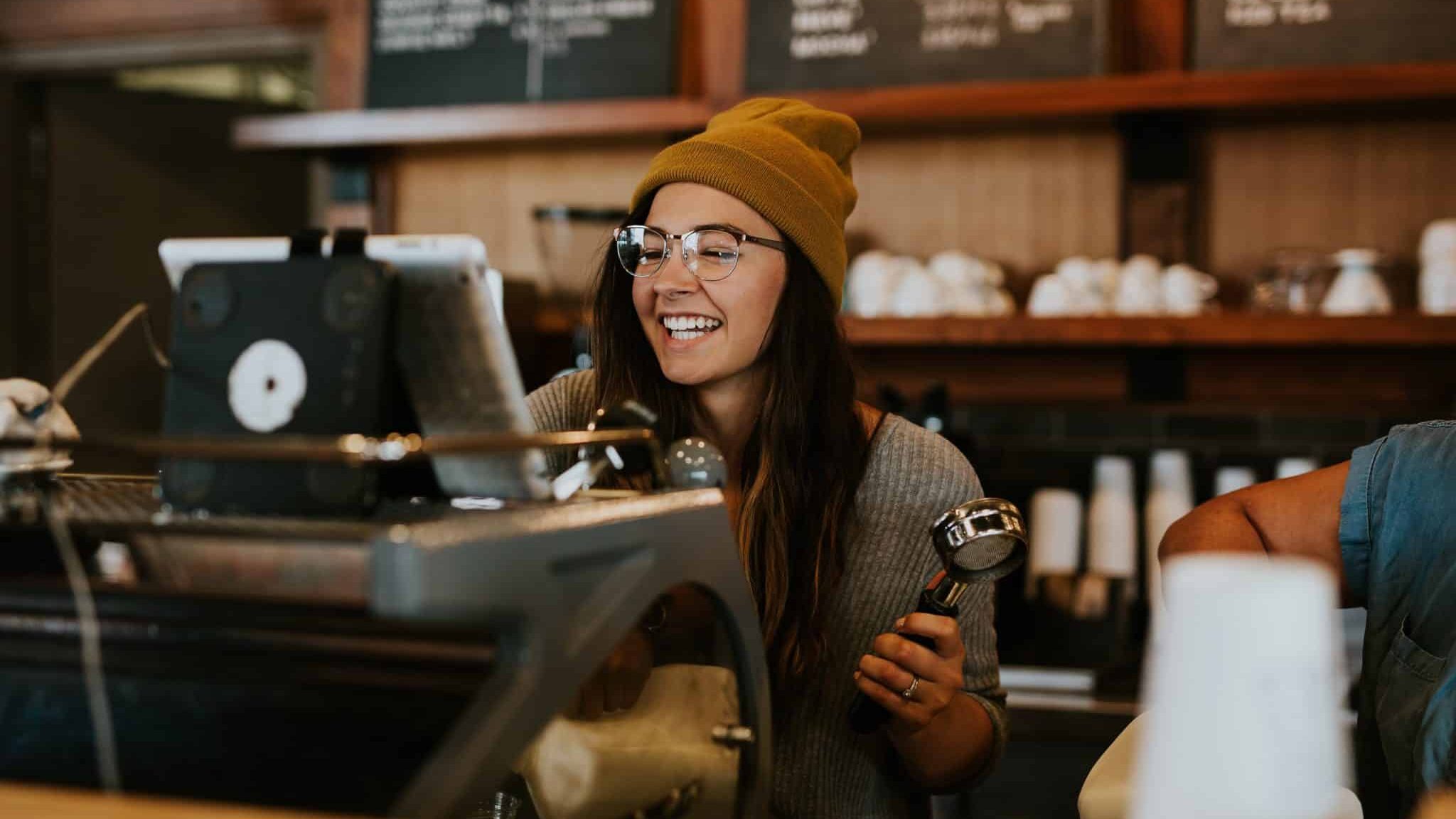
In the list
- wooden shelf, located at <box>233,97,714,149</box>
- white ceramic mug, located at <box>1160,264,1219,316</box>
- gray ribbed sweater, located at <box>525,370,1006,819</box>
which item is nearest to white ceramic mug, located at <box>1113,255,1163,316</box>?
white ceramic mug, located at <box>1160,264,1219,316</box>

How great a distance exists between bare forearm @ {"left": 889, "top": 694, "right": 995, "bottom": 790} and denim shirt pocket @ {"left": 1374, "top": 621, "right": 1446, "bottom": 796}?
1.28 feet

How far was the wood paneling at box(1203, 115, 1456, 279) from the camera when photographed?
2.52 m

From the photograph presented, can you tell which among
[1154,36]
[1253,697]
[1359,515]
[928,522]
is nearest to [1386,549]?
[1359,515]

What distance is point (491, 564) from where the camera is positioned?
65 cm

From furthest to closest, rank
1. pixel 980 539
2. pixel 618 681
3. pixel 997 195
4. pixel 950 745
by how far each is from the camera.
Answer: pixel 997 195 < pixel 950 745 < pixel 980 539 < pixel 618 681

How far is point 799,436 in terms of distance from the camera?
1.49 meters

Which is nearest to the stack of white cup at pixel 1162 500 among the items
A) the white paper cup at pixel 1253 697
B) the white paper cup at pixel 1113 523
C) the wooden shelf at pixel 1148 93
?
the white paper cup at pixel 1113 523

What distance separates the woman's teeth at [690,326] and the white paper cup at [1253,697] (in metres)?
0.92

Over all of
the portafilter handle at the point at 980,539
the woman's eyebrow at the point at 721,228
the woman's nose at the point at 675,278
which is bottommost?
the portafilter handle at the point at 980,539

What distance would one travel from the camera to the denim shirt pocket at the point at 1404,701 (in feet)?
4.03

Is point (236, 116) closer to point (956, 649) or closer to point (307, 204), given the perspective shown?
point (307, 204)

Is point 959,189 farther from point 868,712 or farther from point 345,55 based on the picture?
point 868,712

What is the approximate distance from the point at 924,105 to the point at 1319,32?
76cm

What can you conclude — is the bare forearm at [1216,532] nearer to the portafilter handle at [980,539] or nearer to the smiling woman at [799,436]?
the smiling woman at [799,436]
